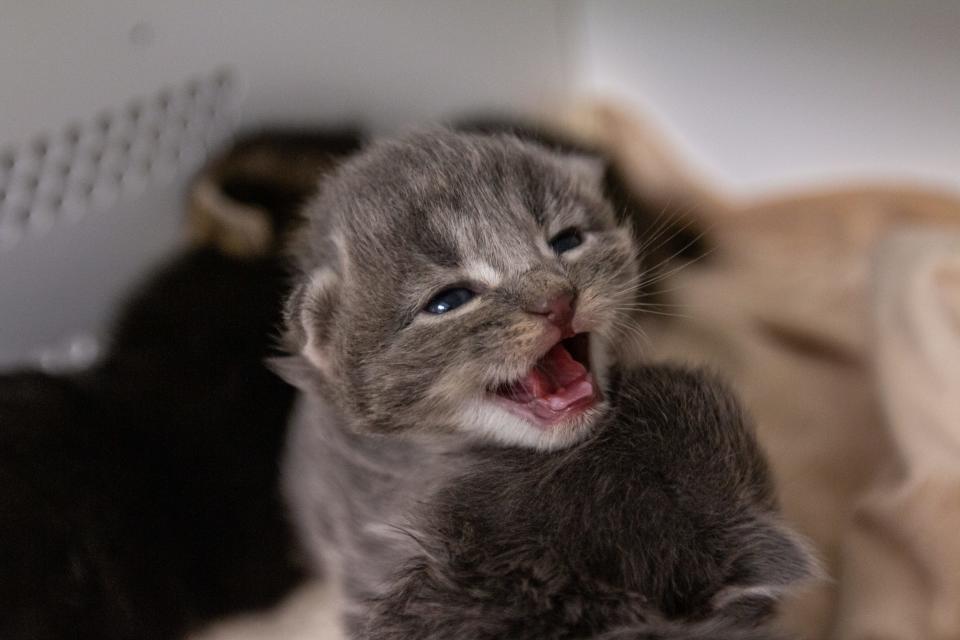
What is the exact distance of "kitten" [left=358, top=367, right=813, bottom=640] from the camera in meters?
0.98

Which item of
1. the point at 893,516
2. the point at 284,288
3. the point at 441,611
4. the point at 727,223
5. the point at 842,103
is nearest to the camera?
the point at 441,611

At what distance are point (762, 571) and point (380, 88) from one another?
4.17 feet

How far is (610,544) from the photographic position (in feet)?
3.30

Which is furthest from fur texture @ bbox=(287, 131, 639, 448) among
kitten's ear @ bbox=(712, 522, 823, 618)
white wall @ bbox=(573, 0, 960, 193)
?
white wall @ bbox=(573, 0, 960, 193)

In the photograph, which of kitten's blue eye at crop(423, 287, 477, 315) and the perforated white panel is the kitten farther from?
the perforated white panel

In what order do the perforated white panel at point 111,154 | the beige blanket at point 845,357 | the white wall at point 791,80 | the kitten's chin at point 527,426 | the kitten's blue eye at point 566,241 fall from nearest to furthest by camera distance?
the kitten's chin at point 527,426 → the kitten's blue eye at point 566,241 → the beige blanket at point 845,357 → the perforated white panel at point 111,154 → the white wall at point 791,80

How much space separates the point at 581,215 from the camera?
125cm

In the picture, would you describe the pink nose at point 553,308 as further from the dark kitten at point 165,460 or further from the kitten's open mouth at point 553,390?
the dark kitten at point 165,460

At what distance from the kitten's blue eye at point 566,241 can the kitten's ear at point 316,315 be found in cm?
29

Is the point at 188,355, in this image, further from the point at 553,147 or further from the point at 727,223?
the point at 727,223

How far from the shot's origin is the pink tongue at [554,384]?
3.62 ft

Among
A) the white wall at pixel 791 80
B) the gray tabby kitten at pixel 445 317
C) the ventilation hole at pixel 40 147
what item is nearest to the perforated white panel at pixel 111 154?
the ventilation hole at pixel 40 147

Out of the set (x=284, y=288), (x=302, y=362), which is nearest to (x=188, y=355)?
(x=284, y=288)

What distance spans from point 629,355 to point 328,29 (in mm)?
891
